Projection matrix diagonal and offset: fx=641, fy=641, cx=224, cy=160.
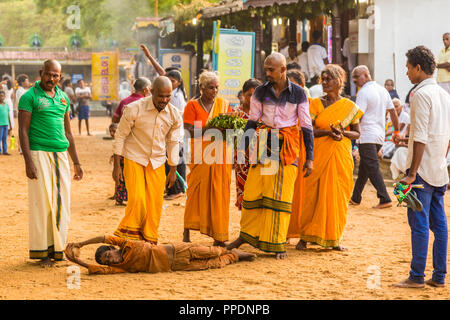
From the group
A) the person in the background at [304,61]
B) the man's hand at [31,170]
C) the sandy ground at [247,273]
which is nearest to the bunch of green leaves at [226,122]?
the sandy ground at [247,273]

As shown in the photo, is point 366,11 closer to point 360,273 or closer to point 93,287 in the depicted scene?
point 360,273

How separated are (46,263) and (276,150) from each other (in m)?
2.51

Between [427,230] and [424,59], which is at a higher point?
[424,59]

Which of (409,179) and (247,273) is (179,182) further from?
(409,179)

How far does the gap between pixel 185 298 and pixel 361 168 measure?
5.45 m

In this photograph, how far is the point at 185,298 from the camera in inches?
202

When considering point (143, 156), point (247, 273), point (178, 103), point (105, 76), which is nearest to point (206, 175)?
point (143, 156)

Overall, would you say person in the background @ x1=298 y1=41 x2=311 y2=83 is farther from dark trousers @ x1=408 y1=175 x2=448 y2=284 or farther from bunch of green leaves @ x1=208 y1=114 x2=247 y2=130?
dark trousers @ x1=408 y1=175 x2=448 y2=284

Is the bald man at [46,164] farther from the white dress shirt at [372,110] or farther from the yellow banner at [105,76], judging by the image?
the yellow banner at [105,76]

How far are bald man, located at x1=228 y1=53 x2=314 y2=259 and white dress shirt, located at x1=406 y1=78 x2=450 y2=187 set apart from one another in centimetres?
139

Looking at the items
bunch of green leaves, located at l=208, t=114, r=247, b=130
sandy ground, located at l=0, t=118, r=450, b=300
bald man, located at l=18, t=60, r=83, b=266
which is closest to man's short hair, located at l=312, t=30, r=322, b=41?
sandy ground, located at l=0, t=118, r=450, b=300

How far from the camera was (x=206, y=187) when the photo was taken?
277 inches

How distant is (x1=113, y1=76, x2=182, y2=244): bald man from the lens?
6.28 metres

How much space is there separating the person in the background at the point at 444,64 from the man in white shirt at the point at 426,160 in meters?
8.71
